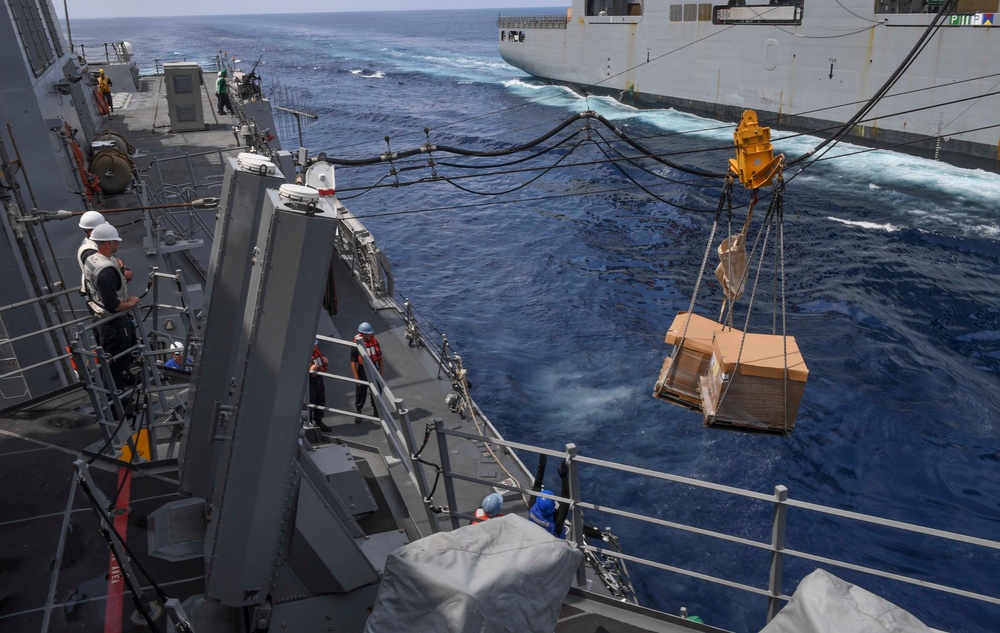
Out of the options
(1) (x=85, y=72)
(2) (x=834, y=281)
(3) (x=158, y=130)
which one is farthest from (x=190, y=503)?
(1) (x=85, y=72)

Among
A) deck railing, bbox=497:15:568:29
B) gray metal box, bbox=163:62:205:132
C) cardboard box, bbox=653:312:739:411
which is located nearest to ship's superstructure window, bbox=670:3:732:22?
deck railing, bbox=497:15:568:29

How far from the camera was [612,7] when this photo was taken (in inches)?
2350

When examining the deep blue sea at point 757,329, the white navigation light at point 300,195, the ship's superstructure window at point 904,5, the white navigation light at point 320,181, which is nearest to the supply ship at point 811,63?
the ship's superstructure window at point 904,5

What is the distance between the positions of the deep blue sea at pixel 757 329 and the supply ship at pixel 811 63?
78.3 inches

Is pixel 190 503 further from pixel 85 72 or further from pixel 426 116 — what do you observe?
pixel 426 116

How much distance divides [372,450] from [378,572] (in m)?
2.54

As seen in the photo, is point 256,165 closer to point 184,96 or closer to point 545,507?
point 545,507

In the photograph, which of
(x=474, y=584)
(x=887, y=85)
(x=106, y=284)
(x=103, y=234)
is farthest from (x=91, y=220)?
(x=887, y=85)

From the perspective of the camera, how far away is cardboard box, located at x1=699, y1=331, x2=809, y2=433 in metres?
9.17

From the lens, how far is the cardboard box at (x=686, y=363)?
10281 millimetres

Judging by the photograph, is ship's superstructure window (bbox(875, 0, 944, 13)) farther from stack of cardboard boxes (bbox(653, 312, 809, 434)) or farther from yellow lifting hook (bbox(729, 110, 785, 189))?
stack of cardboard boxes (bbox(653, 312, 809, 434))

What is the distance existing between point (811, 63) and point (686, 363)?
119 feet

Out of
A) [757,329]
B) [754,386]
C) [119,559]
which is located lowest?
[757,329]

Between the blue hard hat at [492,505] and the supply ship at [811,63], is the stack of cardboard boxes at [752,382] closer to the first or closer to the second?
the blue hard hat at [492,505]
